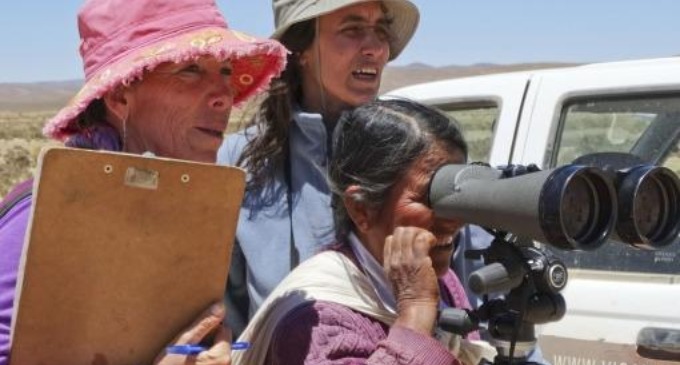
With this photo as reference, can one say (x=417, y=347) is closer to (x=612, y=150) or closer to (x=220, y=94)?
(x=220, y=94)

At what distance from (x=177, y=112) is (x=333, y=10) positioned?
762 mm

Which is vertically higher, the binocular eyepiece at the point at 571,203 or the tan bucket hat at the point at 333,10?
the tan bucket hat at the point at 333,10

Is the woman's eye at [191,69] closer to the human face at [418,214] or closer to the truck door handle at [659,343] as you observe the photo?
the human face at [418,214]

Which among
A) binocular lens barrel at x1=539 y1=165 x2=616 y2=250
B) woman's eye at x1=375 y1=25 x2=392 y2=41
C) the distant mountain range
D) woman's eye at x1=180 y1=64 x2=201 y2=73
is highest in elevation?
the distant mountain range

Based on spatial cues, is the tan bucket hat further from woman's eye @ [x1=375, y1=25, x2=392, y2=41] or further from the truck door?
the truck door

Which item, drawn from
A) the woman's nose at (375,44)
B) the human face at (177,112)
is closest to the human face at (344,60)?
the woman's nose at (375,44)

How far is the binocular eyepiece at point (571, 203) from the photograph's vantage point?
59.1 inches

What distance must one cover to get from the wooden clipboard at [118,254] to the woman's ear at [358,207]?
1.01 feet

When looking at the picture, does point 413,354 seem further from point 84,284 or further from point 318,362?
point 84,284

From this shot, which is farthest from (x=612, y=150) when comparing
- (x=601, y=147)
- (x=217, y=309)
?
(x=217, y=309)

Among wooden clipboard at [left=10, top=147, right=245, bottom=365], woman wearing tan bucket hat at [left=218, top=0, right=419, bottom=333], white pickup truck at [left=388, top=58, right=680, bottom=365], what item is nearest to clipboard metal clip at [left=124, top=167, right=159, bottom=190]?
wooden clipboard at [left=10, top=147, right=245, bottom=365]

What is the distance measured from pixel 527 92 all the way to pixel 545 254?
185cm

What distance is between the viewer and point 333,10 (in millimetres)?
2488

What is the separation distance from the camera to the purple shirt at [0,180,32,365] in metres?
1.57
